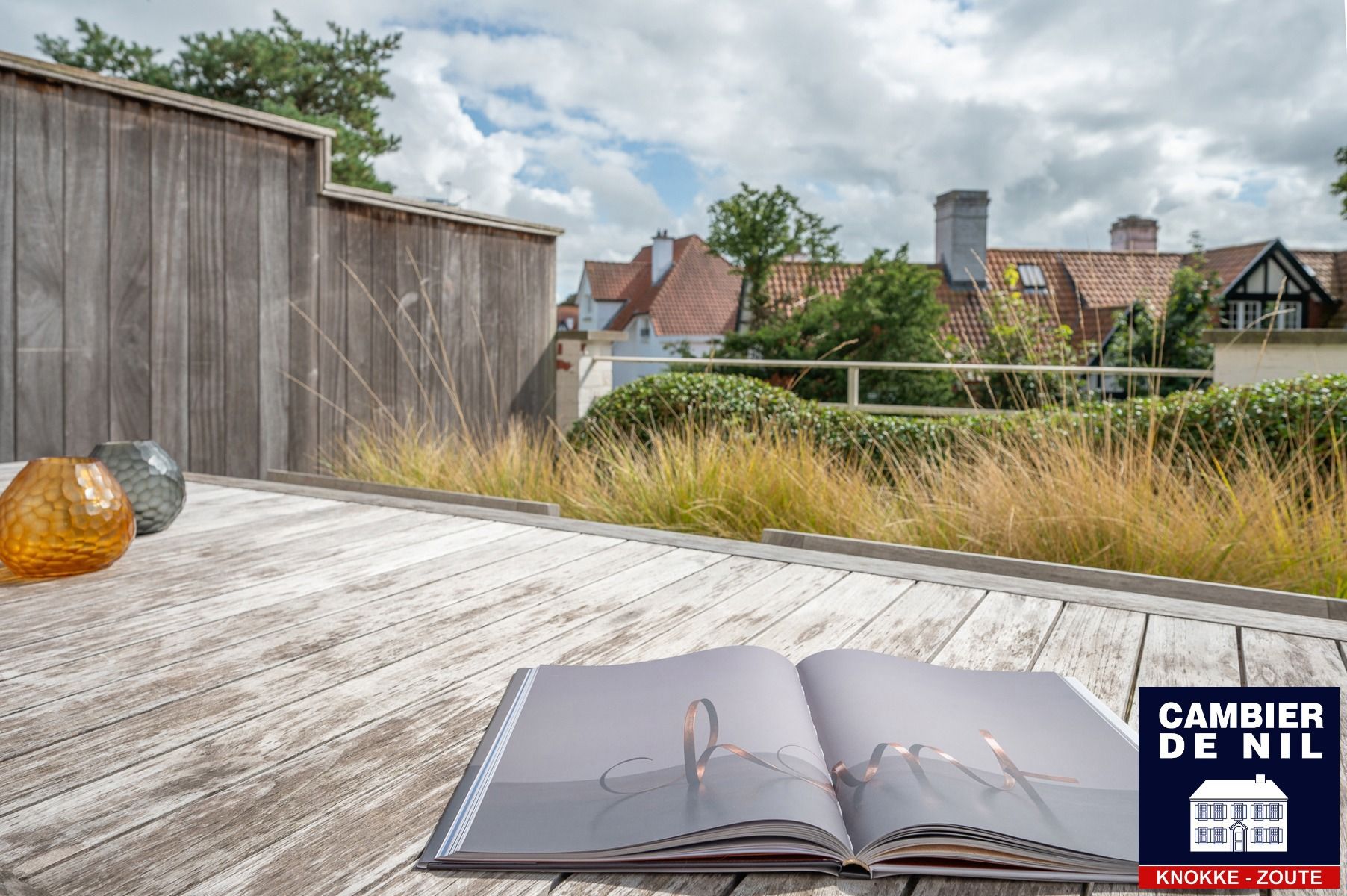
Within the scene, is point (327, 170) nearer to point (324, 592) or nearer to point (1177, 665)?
point (324, 592)

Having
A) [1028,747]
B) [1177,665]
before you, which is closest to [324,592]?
[1028,747]

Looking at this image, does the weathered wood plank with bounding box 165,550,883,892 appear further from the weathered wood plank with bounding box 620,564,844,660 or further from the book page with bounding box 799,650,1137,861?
the book page with bounding box 799,650,1137,861

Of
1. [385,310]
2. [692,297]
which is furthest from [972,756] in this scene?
[692,297]

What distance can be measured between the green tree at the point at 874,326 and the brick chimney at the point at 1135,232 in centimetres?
1151

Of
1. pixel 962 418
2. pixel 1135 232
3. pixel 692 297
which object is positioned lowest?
pixel 962 418

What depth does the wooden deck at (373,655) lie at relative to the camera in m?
0.53

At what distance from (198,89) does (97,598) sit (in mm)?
16231

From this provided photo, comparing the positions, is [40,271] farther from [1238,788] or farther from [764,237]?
[764,237]

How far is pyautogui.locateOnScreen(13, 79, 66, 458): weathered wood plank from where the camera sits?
2.94 meters

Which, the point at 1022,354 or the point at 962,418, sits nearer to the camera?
the point at 962,418

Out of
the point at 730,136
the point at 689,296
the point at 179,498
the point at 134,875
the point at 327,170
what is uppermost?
the point at 730,136

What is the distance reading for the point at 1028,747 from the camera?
24.6 inches

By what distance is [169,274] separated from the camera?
A: 3359 mm

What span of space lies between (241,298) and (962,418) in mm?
3416
